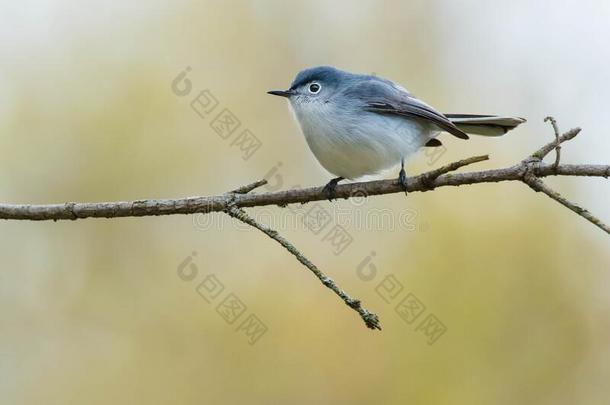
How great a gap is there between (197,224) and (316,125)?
2098 mm

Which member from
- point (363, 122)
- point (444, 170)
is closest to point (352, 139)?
point (363, 122)

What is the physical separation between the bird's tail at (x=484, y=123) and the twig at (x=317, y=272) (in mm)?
1629

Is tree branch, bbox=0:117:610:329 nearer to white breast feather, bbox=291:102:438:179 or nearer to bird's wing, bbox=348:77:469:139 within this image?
white breast feather, bbox=291:102:438:179

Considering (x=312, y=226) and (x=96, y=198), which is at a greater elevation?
(x=96, y=198)

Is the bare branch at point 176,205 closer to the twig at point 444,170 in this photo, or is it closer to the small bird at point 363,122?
the twig at point 444,170

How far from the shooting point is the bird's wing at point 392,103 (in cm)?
373

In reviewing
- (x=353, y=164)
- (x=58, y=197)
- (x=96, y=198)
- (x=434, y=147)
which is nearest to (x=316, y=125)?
(x=353, y=164)

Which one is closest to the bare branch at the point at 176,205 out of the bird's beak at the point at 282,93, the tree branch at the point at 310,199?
the tree branch at the point at 310,199

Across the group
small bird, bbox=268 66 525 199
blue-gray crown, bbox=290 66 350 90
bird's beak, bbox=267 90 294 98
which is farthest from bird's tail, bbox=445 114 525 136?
bird's beak, bbox=267 90 294 98

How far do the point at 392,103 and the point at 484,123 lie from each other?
559 millimetres

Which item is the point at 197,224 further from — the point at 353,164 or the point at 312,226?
the point at 353,164

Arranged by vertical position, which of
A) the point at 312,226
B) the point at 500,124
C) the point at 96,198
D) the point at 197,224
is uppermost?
the point at 96,198

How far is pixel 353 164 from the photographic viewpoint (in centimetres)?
364

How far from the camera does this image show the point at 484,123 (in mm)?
3592
